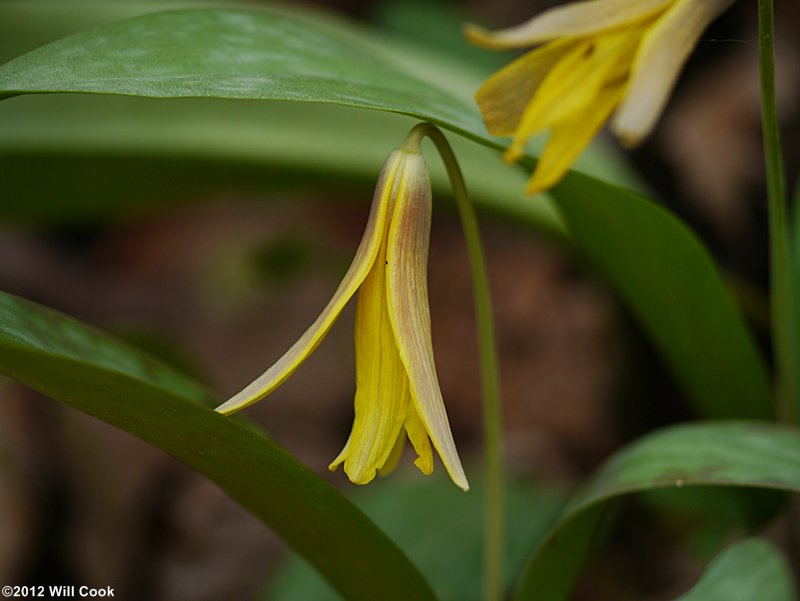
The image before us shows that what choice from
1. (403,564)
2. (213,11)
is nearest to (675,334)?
(403,564)

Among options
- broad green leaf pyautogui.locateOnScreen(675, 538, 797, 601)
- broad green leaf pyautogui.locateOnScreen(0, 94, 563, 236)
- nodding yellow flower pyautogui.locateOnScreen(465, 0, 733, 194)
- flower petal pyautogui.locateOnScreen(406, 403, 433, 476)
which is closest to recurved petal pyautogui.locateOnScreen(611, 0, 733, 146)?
nodding yellow flower pyautogui.locateOnScreen(465, 0, 733, 194)

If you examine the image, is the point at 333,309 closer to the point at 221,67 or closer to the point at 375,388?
the point at 375,388

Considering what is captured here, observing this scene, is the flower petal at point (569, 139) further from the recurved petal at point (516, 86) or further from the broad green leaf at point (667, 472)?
the broad green leaf at point (667, 472)

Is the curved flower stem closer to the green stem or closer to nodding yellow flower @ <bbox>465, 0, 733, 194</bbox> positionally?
nodding yellow flower @ <bbox>465, 0, 733, 194</bbox>

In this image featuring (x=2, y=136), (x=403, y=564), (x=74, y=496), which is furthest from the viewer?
(x=74, y=496)

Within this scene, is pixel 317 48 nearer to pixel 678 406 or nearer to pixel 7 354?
pixel 7 354

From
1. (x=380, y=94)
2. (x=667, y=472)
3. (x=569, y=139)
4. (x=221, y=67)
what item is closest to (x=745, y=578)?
(x=667, y=472)
